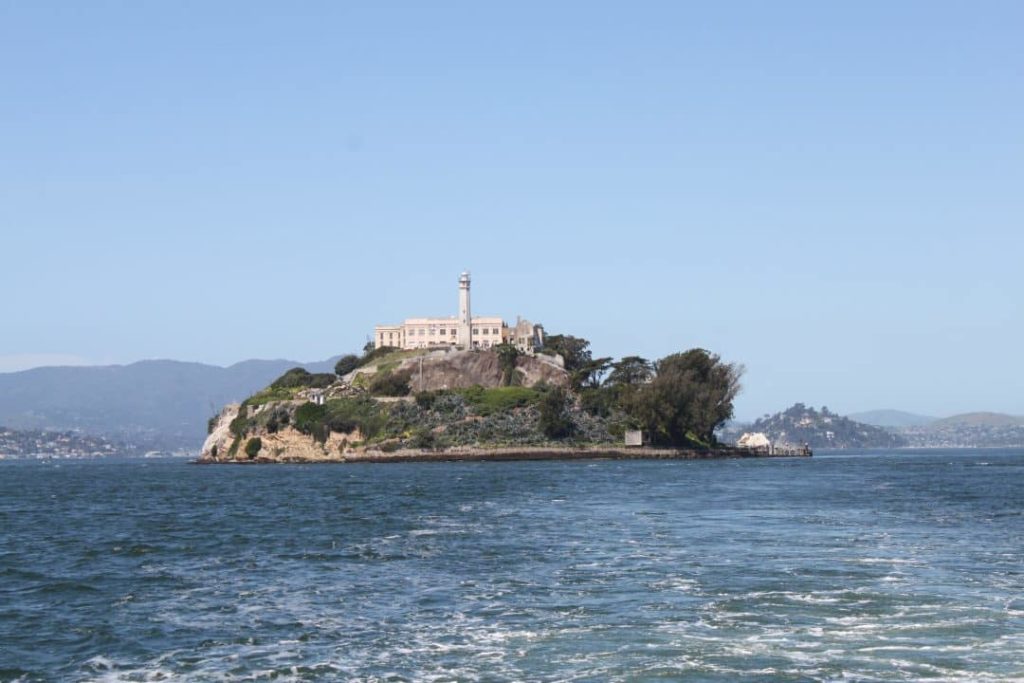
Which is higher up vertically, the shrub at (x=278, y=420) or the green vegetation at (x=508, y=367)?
the green vegetation at (x=508, y=367)

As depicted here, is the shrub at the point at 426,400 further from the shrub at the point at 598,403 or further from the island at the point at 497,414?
the shrub at the point at 598,403

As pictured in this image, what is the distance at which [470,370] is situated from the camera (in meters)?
196

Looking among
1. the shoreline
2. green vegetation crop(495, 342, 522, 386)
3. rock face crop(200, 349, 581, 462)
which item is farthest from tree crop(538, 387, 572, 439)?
green vegetation crop(495, 342, 522, 386)

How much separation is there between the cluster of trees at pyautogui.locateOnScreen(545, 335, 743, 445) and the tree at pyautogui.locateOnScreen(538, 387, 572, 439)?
5911 mm

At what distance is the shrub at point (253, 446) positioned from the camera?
609 feet

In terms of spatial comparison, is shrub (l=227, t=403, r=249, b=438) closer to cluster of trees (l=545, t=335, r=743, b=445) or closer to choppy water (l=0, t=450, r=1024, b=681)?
cluster of trees (l=545, t=335, r=743, b=445)

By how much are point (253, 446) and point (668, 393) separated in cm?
6347

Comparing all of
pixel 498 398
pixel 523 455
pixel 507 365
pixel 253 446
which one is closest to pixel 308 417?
pixel 253 446

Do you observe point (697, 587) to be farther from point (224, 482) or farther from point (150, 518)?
point (224, 482)

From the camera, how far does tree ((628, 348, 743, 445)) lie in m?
172

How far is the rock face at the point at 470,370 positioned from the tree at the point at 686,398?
713 inches

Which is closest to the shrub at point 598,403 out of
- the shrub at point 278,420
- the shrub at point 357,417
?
the shrub at point 357,417

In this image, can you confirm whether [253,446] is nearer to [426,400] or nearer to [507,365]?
[426,400]

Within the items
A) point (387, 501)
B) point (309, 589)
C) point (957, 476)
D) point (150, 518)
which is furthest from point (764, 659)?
point (957, 476)
